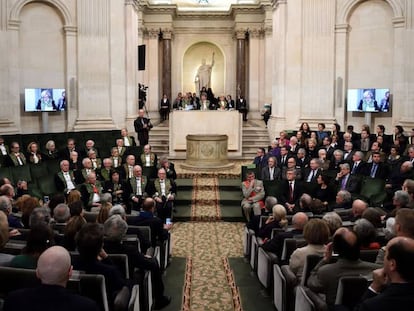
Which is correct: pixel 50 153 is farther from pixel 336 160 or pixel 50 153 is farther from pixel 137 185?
pixel 336 160

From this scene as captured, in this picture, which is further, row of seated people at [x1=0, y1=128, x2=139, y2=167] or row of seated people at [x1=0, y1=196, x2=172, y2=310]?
row of seated people at [x1=0, y1=128, x2=139, y2=167]

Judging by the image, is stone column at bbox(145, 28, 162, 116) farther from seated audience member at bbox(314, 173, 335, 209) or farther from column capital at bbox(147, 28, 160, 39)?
seated audience member at bbox(314, 173, 335, 209)

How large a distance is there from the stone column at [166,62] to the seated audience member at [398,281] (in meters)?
23.0

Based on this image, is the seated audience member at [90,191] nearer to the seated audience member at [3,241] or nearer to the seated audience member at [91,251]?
the seated audience member at [3,241]

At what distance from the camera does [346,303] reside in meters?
4.23

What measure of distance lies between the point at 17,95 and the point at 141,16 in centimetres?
975

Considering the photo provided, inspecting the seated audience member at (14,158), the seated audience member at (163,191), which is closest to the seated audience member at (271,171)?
the seated audience member at (163,191)

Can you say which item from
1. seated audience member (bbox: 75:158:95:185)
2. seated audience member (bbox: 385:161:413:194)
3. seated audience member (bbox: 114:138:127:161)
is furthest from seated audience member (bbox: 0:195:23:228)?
seated audience member (bbox: 114:138:127:161)

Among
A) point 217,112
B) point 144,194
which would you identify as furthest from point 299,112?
point 144,194

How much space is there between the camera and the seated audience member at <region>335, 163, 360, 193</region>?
9.90m

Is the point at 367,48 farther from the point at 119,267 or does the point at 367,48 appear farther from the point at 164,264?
the point at 119,267

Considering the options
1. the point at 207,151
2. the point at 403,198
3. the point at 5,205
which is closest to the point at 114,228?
the point at 5,205

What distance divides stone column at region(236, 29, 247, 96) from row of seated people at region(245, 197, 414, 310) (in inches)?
716

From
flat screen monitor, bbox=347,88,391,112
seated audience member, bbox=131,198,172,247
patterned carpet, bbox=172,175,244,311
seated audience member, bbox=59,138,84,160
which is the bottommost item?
patterned carpet, bbox=172,175,244,311
